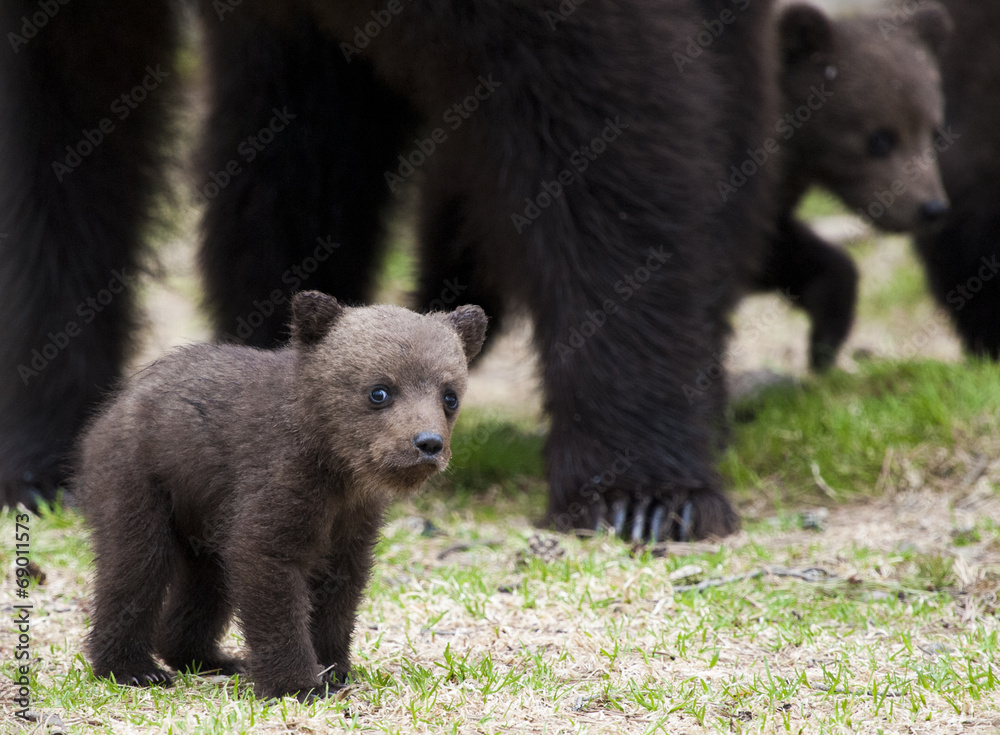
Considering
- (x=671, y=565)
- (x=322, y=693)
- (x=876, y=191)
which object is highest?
(x=876, y=191)

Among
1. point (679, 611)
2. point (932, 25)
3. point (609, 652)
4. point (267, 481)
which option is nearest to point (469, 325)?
point (267, 481)

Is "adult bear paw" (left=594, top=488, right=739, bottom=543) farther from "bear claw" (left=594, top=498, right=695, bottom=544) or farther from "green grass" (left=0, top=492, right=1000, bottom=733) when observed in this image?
"green grass" (left=0, top=492, right=1000, bottom=733)

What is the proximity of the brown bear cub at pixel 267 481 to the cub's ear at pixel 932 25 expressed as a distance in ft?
14.4

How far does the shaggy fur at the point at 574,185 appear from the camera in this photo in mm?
4051

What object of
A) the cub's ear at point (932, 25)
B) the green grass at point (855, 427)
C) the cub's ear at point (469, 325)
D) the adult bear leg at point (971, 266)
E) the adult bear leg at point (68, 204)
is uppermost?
the cub's ear at point (932, 25)

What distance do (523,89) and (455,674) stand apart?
199 cm

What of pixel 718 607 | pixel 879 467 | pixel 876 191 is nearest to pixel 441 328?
pixel 718 607

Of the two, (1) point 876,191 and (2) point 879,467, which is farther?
(1) point 876,191

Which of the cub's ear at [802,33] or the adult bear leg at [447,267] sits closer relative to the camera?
the adult bear leg at [447,267]

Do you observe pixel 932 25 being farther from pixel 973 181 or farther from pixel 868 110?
pixel 973 181

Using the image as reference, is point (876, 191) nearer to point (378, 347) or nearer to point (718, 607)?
point (718, 607)

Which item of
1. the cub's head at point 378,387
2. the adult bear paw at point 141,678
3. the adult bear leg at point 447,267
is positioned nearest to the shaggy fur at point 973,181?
the adult bear leg at point 447,267

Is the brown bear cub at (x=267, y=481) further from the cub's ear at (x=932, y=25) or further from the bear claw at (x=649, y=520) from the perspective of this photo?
the cub's ear at (x=932, y=25)

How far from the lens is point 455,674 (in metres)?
2.84
